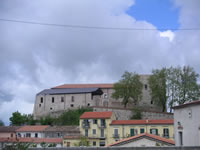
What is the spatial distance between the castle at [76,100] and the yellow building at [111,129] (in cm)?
2052

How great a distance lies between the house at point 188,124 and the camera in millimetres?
16688

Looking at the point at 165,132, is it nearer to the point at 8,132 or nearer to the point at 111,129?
the point at 111,129

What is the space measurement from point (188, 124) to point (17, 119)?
53863mm

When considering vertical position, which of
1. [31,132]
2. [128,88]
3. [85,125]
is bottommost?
[31,132]

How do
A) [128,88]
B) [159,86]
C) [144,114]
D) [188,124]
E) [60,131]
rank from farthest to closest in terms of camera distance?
1. [128,88]
2. [159,86]
3. [144,114]
4. [60,131]
5. [188,124]

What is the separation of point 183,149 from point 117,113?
4072 centimetres

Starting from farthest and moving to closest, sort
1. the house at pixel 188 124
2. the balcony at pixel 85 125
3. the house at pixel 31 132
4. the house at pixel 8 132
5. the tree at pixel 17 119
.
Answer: the tree at pixel 17 119
the house at pixel 8 132
the house at pixel 31 132
the balcony at pixel 85 125
the house at pixel 188 124

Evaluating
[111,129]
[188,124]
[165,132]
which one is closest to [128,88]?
[111,129]

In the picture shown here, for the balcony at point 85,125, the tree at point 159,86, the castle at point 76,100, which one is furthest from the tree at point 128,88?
the balcony at point 85,125

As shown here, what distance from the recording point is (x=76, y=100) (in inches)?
2729

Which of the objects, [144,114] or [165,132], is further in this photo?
[144,114]

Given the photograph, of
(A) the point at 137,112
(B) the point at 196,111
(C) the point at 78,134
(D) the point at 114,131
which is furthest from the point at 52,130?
(B) the point at 196,111

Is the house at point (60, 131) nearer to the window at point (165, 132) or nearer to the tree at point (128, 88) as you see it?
the window at point (165, 132)

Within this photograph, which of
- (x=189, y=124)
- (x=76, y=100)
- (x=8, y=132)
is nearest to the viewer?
(x=189, y=124)
